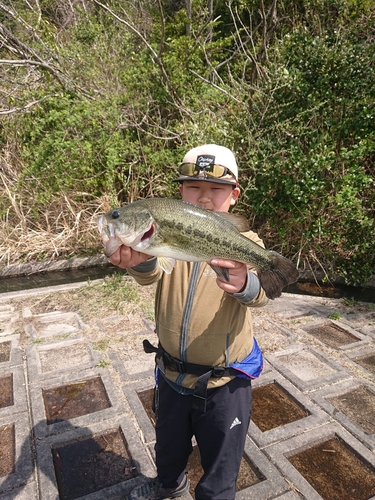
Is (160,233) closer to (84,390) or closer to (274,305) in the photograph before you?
(84,390)

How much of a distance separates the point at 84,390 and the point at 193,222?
2.56 meters

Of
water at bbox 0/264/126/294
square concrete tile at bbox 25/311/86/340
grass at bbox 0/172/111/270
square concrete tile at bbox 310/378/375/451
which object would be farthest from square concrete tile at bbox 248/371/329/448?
grass at bbox 0/172/111/270

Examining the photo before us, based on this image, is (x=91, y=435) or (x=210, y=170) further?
(x=91, y=435)

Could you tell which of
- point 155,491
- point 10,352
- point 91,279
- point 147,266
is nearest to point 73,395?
point 10,352

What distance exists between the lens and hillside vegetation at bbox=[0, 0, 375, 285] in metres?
6.61

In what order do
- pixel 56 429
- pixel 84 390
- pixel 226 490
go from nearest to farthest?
1. pixel 226 490
2. pixel 56 429
3. pixel 84 390

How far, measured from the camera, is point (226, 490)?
1967 millimetres

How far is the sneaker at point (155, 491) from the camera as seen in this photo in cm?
228

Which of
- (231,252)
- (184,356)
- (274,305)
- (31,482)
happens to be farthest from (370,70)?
(31,482)

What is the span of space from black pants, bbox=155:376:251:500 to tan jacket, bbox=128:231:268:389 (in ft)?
0.45

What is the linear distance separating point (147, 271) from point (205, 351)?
0.62 metres

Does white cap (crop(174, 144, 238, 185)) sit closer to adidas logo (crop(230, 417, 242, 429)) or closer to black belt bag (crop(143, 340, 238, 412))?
black belt bag (crop(143, 340, 238, 412))

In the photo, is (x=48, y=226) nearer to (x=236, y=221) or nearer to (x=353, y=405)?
(x=236, y=221)

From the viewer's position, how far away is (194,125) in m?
7.52
